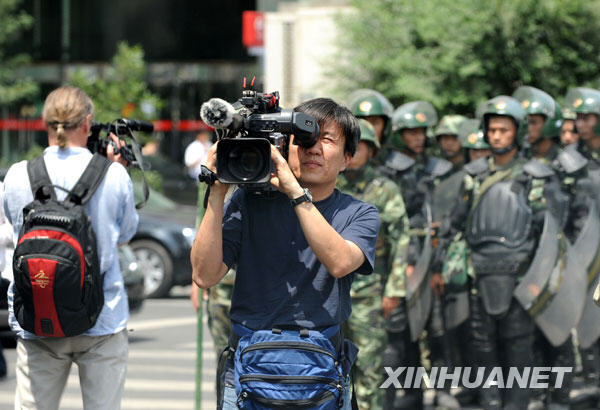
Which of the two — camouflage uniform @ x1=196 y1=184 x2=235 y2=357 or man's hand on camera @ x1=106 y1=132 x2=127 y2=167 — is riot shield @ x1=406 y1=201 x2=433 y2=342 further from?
man's hand on camera @ x1=106 y1=132 x2=127 y2=167

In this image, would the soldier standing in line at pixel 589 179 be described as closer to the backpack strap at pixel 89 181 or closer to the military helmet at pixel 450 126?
the military helmet at pixel 450 126

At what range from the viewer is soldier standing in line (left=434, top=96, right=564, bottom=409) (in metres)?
6.91

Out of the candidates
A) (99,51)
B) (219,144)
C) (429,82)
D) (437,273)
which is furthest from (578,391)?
(99,51)

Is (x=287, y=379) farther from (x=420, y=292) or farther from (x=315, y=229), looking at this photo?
(x=420, y=292)

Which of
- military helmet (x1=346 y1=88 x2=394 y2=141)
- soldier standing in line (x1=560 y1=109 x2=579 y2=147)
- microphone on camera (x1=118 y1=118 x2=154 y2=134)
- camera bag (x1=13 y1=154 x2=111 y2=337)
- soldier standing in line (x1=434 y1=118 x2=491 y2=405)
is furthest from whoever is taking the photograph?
soldier standing in line (x1=560 y1=109 x2=579 y2=147)

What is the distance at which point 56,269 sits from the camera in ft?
14.5

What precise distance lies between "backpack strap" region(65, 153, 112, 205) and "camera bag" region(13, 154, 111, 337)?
0.02m

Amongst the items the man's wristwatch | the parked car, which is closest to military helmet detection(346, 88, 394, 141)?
the man's wristwatch

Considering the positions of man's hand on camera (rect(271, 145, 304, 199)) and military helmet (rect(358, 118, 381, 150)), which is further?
military helmet (rect(358, 118, 381, 150))

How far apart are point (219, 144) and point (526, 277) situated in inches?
151

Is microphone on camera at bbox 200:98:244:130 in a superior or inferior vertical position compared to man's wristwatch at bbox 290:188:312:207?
superior

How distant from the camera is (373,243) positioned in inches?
152

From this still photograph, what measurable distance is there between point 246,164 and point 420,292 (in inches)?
169

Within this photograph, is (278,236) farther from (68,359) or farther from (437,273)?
(437,273)
